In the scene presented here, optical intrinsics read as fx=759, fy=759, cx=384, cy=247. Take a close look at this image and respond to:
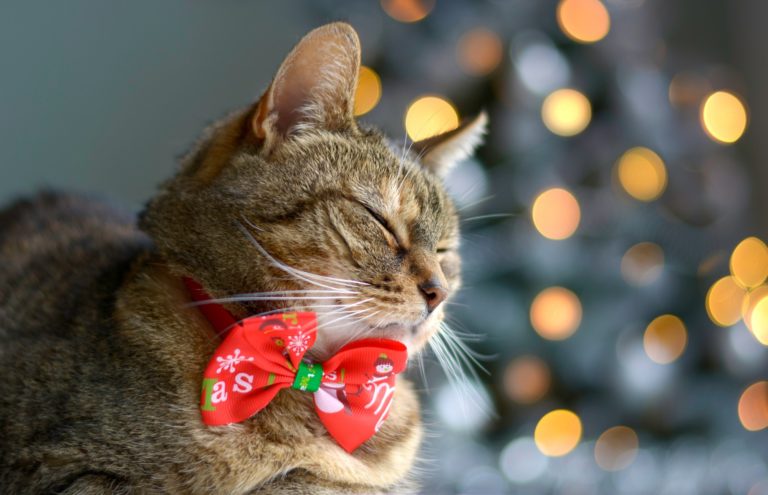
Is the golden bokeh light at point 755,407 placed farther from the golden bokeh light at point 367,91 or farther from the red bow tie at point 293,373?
the red bow tie at point 293,373

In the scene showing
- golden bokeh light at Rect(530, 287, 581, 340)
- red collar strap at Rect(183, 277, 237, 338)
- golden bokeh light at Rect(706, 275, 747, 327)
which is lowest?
golden bokeh light at Rect(706, 275, 747, 327)

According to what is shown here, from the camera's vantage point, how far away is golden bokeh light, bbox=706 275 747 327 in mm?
1771

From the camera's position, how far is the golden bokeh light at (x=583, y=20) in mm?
1664

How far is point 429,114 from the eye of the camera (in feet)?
5.22

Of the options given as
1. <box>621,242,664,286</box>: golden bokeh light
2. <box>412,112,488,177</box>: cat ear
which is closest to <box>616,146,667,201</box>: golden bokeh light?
<box>621,242,664,286</box>: golden bokeh light

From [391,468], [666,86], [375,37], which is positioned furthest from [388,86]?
[391,468]

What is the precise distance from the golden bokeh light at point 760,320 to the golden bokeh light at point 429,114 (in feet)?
2.88

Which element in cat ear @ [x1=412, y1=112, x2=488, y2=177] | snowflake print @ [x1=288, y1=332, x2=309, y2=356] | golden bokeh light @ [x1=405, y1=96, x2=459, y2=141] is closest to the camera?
snowflake print @ [x1=288, y1=332, x2=309, y2=356]

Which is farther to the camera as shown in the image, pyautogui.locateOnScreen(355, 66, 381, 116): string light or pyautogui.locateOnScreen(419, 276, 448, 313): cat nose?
pyautogui.locateOnScreen(355, 66, 381, 116): string light

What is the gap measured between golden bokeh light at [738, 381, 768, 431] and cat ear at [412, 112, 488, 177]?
3.93 feet

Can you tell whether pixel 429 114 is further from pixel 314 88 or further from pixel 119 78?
pixel 119 78

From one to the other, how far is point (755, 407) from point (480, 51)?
1.11 meters

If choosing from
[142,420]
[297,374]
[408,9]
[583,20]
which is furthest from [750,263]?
[142,420]

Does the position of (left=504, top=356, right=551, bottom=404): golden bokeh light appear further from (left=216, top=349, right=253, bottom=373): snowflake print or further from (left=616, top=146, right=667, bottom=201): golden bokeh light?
(left=216, top=349, right=253, bottom=373): snowflake print
